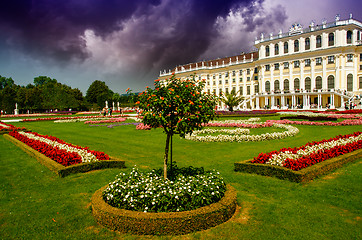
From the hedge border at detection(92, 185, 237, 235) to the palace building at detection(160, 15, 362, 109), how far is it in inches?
1798

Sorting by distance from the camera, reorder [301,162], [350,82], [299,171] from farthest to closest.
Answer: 1. [350,82]
2. [301,162]
3. [299,171]

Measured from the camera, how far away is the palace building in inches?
1906

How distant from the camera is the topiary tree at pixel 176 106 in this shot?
4.75 metres

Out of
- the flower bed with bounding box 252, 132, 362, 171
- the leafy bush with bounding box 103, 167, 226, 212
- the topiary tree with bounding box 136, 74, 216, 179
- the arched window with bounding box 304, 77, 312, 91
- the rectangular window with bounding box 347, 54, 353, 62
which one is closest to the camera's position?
the leafy bush with bounding box 103, 167, 226, 212

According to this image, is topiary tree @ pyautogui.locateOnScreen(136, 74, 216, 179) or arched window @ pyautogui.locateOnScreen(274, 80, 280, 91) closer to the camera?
topiary tree @ pyautogui.locateOnScreen(136, 74, 216, 179)

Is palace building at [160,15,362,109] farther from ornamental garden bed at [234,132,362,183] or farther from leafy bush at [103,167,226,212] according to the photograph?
leafy bush at [103,167,226,212]

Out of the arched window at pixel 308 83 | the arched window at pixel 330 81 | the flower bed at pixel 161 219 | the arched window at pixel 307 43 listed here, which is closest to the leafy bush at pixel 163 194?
the flower bed at pixel 161 219

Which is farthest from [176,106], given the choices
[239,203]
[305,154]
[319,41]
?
[319,41]

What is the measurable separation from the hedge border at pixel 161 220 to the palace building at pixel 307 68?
45677 mm

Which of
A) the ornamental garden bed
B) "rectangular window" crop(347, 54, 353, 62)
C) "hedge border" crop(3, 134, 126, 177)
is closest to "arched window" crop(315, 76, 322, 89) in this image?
"rectangular window" crop(347, 54, 353, 62)

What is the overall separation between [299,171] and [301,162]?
0.47 m

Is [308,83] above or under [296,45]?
under

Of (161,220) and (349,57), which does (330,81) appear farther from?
(161,220)

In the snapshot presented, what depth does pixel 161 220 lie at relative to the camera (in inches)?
155
